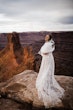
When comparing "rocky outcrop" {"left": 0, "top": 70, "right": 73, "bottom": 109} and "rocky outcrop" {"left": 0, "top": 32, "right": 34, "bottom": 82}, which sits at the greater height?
"rocky outcrop" {"left": 0, "top": 32, "right": 34, "bottom": 82}

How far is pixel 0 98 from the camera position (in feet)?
10.9

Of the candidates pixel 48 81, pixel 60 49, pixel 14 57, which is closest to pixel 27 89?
pixel 48 81

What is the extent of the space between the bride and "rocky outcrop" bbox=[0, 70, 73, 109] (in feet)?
0.22

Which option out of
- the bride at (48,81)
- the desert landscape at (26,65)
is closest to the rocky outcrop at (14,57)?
the desert landscape at (26,65)

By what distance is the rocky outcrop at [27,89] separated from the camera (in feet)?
10.3

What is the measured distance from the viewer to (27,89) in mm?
3221

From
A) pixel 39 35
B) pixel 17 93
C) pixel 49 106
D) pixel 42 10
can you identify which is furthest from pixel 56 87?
pixel 42 10

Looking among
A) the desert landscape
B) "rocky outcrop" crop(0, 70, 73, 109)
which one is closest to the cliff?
the desert landscape

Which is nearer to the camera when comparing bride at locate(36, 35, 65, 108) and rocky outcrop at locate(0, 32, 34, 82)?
bride at locate(36, 35, 65, 108)

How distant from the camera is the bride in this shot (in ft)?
10.3

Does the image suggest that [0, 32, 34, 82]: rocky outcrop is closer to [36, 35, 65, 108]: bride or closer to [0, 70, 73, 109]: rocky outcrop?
[0, 70, 73, 109]: rocky outcrop

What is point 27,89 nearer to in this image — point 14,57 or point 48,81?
point 48,81

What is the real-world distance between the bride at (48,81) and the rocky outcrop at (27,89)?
0.22 ft

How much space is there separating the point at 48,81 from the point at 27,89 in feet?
1.04
